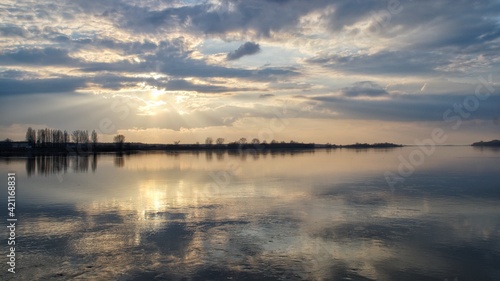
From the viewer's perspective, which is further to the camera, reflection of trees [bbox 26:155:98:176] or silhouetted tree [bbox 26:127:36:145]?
silhouetted tree [bbox 26:127:36:145]

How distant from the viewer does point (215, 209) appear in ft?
45.6

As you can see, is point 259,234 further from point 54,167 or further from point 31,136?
point 31,136

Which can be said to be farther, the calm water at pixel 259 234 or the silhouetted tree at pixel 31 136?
the silhouetted tree at pixel 31 136

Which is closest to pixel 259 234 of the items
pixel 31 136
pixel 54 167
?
pixel 54 167

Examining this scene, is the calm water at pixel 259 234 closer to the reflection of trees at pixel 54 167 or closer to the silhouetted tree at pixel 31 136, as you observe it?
the reflection of trees at pixel 54 167

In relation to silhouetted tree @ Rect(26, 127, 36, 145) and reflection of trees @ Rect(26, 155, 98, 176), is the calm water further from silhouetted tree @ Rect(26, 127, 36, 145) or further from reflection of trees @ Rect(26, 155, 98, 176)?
silhouetted tree @ Rect(26, 127, 36, 145)

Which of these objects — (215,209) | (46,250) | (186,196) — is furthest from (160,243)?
(186,196)

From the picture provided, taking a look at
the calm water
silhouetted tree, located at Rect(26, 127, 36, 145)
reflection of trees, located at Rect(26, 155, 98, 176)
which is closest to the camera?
the calm water

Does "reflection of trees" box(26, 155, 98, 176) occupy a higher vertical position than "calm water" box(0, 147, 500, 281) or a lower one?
higher

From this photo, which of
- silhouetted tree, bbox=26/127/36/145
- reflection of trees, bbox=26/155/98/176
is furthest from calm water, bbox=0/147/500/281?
silhouetted tree, bbox=26/127/36/145

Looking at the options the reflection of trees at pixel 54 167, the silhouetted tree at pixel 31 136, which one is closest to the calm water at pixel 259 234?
the reflection of trees at pixel 54 167

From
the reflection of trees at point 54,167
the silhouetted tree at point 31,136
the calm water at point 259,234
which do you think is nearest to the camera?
the calm water at point 259,234

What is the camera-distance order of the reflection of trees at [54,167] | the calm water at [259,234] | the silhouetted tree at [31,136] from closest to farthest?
the calm water at [259,234]
the reflection of trees at [54,167]
the silhouetted tree at [31,136]

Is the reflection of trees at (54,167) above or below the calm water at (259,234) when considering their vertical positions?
above
